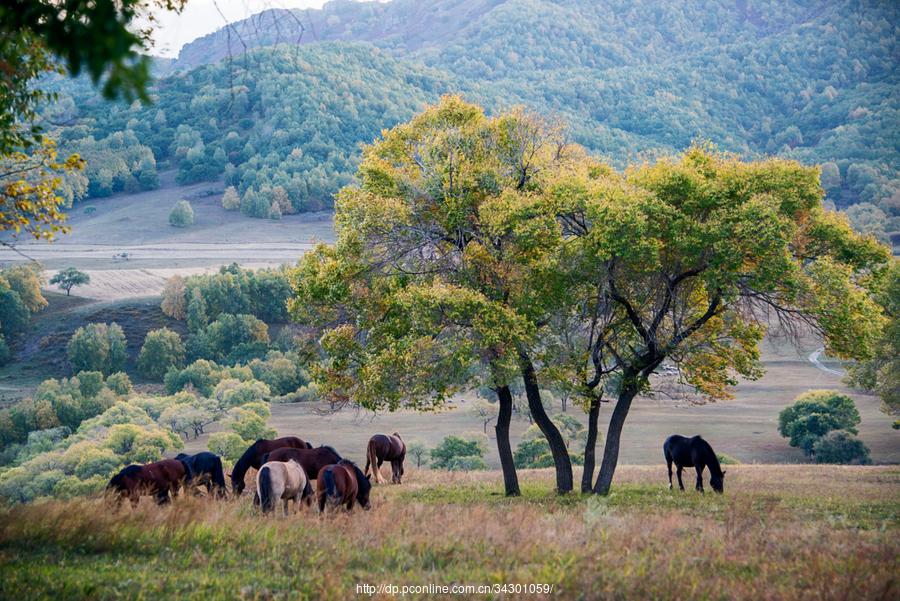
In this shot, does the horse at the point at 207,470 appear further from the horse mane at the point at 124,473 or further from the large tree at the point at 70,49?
the large tree at the point at 70,49

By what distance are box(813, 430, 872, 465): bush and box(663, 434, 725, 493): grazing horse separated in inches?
1822

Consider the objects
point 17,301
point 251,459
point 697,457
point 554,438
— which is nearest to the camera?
point 251,459

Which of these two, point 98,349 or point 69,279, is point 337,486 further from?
point 69,279

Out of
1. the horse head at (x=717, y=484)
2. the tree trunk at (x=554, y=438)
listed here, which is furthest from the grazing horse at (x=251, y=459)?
the horse head at (x=717, y=484)

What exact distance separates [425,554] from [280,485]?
19.5ft

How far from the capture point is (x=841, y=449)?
62656mm

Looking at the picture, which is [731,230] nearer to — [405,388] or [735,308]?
[735,308]

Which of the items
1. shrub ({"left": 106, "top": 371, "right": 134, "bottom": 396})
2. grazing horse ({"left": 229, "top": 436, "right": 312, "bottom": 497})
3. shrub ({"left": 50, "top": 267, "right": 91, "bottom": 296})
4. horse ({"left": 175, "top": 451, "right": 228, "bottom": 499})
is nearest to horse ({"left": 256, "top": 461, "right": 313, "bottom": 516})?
horse ({"left": 175, "top": 451, "right": 228, "bottom": 499})

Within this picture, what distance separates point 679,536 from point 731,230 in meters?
9.10

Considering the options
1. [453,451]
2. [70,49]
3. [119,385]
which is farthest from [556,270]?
[119,385]

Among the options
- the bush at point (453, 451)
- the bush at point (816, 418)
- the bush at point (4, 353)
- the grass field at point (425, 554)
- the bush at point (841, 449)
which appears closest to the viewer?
the grass field at point (425, 554)

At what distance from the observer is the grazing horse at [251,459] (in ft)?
64.2

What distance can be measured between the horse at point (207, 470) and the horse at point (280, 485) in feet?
9.59

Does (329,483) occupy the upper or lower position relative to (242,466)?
upper
